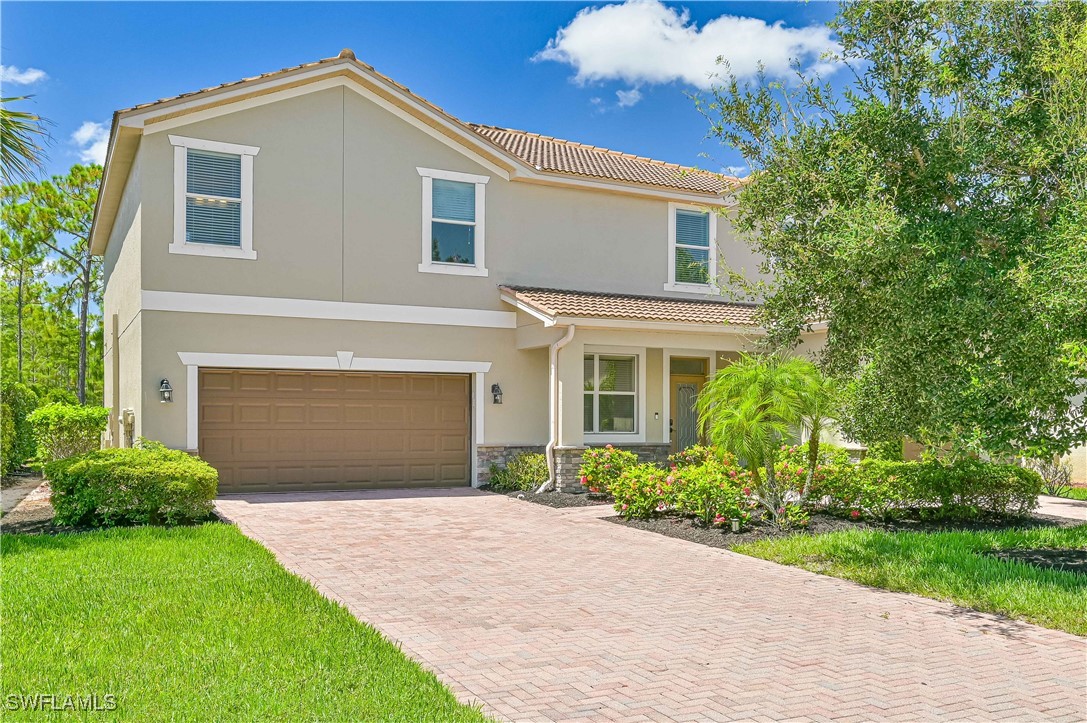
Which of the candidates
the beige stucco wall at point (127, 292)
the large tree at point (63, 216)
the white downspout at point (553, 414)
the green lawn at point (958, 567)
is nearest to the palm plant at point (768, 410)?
the green lawn at point (958, 567)

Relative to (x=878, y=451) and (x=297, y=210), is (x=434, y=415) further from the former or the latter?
(x=878, y=451)

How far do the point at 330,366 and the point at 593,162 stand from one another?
789cm

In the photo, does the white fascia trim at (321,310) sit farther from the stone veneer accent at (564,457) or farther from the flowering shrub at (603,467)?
the flowering shrub at (603,467)

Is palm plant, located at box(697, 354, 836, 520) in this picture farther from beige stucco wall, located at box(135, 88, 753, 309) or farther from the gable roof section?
beige stucco wall, located at box(135, 88, 753, 309)

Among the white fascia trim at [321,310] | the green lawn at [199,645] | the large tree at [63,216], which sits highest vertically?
the large tree at [63,216]

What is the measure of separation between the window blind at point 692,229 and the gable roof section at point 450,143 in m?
0.45

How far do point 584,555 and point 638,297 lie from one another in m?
8.99

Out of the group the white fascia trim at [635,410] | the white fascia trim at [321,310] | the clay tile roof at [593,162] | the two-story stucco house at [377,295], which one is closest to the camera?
the white fascia trim at [321,310]

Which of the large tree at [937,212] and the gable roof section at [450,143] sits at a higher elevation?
the gable roof section at [450,143]

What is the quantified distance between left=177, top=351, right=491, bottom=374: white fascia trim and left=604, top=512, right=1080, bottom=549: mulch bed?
5.06 m

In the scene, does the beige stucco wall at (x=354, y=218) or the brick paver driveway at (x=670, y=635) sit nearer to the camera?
the brick paver driveway at (x=670, y=635)

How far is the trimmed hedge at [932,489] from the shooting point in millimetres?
12320

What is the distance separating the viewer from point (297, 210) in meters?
15.3

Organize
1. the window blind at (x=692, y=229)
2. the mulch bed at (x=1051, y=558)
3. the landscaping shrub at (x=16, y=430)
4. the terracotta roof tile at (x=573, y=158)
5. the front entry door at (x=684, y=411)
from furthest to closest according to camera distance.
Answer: the window blind at (x=692, y=229), the front entry door at (x=684, y=411), the landscaping shrub at (x=16, y=430), the terracotta roof tile at (x=573, y=158), the mulch bed at (x=1051, y=558)
